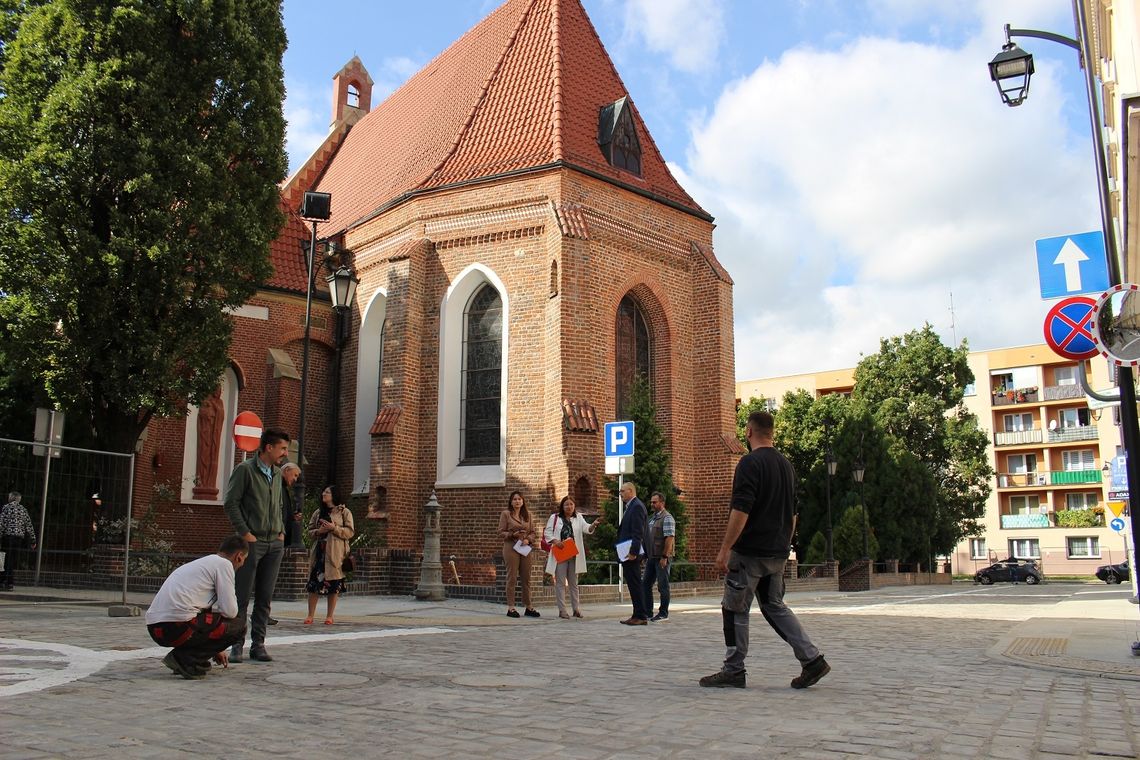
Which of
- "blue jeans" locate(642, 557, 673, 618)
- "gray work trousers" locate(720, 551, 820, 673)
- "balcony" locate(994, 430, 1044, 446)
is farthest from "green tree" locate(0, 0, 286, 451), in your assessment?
"balcony" locate(994, 430, 1044, 446)

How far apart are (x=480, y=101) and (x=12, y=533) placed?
14835 millimetres

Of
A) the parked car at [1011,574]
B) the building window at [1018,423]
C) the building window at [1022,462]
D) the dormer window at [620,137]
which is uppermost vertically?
the dormer window at [620,137]

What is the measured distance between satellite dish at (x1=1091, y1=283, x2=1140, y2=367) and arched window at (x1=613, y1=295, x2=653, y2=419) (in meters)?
14.1

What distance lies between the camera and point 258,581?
771 centimetres

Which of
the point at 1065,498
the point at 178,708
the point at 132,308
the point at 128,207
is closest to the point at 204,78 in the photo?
the point at 128,207

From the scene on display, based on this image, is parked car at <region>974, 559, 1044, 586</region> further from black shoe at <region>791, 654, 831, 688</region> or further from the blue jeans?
black shoe at <region>791, 654, 831, 688</region>

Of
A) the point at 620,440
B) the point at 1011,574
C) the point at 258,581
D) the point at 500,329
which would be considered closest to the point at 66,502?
the point at 258,581

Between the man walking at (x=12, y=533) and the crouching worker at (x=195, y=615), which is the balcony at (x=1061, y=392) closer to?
the man walking at (x=12, y=533)

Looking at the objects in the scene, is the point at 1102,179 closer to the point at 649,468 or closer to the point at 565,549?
the point at 565,549

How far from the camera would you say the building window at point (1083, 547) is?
5619 cm

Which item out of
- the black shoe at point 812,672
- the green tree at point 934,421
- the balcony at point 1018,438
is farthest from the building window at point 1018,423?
the black shoe at point 812,672

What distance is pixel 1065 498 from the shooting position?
192ft

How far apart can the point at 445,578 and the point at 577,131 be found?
10542 mm

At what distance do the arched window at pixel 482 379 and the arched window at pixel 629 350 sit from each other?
2.81m
